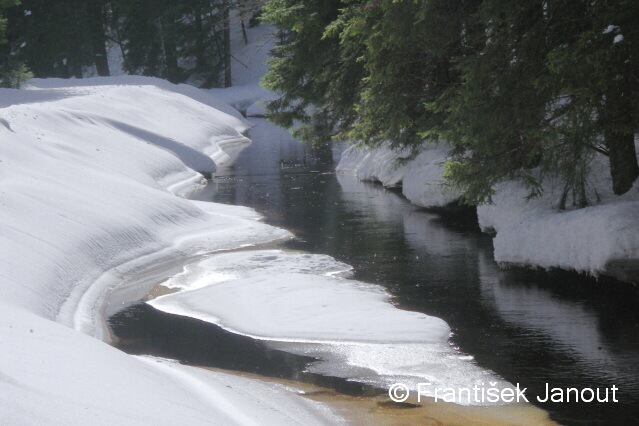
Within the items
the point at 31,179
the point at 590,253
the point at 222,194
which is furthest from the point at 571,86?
the point at 222,194

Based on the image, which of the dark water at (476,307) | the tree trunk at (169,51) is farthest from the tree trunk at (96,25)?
the dark water at (476,307)

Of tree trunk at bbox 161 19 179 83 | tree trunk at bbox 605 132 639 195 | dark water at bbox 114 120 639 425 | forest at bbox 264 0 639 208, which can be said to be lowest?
dark water at bbox 114 120 639 425

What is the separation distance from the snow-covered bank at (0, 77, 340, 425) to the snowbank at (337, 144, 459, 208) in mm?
3734

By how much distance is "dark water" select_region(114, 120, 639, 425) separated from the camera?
27.7 feet

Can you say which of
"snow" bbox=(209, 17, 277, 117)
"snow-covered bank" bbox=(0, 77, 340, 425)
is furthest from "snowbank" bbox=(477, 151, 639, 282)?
"snow" bbox=(209, 17, 277, 117)

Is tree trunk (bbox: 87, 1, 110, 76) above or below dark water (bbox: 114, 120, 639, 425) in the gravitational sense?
above

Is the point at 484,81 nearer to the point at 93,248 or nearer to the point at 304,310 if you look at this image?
the point at 304,310

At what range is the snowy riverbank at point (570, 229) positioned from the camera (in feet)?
36.7

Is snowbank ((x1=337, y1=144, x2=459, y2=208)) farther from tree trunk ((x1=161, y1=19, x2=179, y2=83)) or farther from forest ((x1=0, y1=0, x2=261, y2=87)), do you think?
tree trunk ((x1=161, y1=19, x2=179, y2=83))

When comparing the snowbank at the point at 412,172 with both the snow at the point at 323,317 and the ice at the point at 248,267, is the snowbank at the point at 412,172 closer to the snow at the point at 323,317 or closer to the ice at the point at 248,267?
the ice at the point at 248,267

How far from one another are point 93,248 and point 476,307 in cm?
551

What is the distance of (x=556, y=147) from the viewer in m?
11.9

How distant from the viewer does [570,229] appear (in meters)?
12.0

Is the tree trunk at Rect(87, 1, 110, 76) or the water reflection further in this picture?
the tree trunk at Rect(87, 1, 110, 76)
